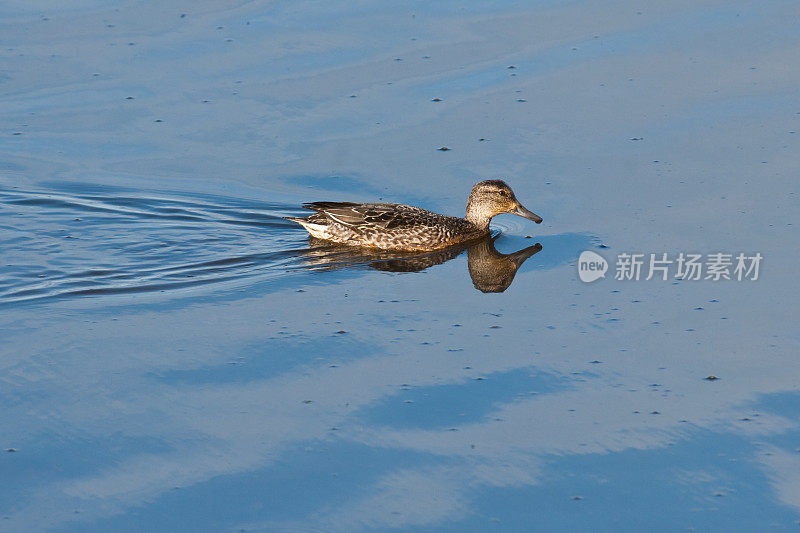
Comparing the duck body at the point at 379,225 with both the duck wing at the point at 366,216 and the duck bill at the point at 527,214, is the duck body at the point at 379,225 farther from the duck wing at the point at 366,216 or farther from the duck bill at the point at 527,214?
the duck bill at the point at 527,214

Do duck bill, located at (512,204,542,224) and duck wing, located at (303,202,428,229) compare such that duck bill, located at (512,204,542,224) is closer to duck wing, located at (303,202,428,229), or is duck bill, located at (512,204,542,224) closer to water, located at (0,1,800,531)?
water, located at (0,1,800,531)

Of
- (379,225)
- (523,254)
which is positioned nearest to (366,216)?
(379,225)

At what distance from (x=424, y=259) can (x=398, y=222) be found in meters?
0.41

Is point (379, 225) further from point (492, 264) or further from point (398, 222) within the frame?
point (492, 264)

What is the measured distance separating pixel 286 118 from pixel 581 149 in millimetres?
3315

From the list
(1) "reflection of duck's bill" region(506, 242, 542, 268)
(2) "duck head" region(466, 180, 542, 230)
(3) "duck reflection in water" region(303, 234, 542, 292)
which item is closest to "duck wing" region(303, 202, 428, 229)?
(3) "duck reflection in water" region(303, 234, 542, 292)

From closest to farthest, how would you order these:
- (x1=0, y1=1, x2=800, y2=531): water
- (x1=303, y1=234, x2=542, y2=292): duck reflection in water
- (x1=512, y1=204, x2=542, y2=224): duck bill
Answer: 1. (x1=0, y1=1, x2=800, y2=531): water
2. (x1=303, y1=234, x2=542, y2=292): duck reflection in water
3. (x1=512, y1=204, x2=542, y2=224): duck bill

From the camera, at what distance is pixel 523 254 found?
34.2ft

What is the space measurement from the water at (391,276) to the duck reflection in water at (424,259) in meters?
0.04

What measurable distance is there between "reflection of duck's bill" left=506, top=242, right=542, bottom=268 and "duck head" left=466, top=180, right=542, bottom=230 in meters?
0.28

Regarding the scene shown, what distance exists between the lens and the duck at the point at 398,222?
10523 mm

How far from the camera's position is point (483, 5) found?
16.3m

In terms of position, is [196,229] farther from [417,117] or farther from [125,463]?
[125,463]

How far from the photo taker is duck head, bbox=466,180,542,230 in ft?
35.2
